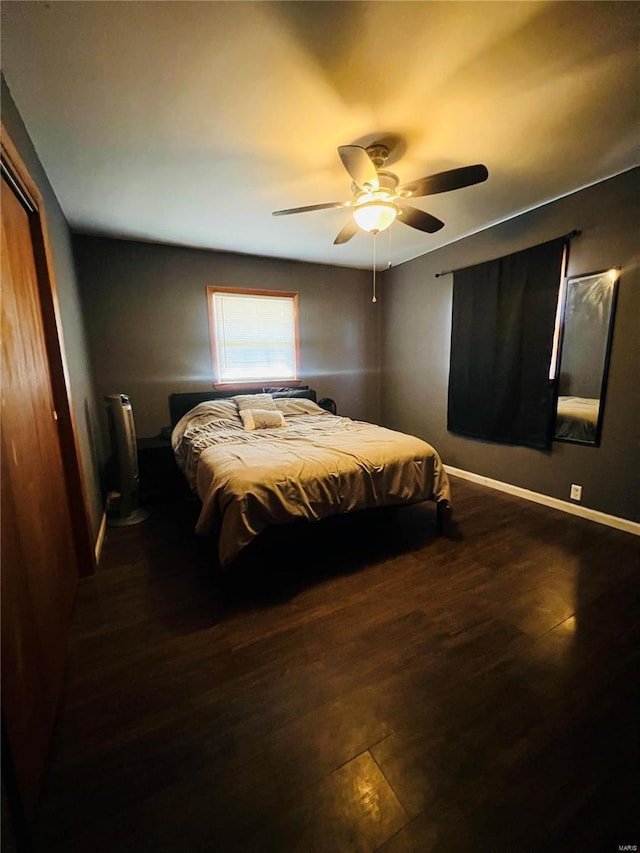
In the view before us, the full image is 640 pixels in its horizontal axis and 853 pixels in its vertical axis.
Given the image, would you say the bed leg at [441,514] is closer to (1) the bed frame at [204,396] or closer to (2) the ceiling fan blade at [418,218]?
(2) the ceiling fan blade at [418,218]

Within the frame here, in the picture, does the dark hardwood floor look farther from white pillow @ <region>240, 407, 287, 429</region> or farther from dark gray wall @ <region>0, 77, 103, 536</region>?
white pillow @ <region>240, 407, 287, 429</region>

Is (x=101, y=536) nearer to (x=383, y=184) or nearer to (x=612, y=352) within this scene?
(x=383, y=184)

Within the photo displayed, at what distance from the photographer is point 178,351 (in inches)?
147

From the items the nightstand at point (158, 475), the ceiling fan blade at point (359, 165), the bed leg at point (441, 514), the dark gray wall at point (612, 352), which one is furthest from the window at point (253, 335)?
the bed leg at point (441, 514)

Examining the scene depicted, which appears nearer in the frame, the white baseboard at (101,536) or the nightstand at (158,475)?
the white baseboard at (101,536)

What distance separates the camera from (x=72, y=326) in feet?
8.29

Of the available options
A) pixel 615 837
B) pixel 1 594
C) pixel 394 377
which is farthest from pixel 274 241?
pixel 615 837

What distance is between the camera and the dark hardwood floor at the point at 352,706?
95 centimetres

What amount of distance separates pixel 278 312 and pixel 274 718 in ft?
12.8

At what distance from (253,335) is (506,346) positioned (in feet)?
9.18

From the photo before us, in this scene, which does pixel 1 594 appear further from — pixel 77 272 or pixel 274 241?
pixel 274 241

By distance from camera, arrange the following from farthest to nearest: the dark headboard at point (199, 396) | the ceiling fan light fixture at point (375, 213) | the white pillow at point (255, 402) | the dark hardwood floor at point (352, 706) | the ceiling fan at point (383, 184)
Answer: the dark headboard at point (199, 396)
the white pillow at point (255, 402)
the ceiling fan light fixture at point (375, 213)
the ceiling fan at point (383, 184)
the dark hardwood floor at point (352, 706)

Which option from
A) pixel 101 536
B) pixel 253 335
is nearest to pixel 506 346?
pixel 253 335

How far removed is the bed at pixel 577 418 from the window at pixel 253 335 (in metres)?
2.92
